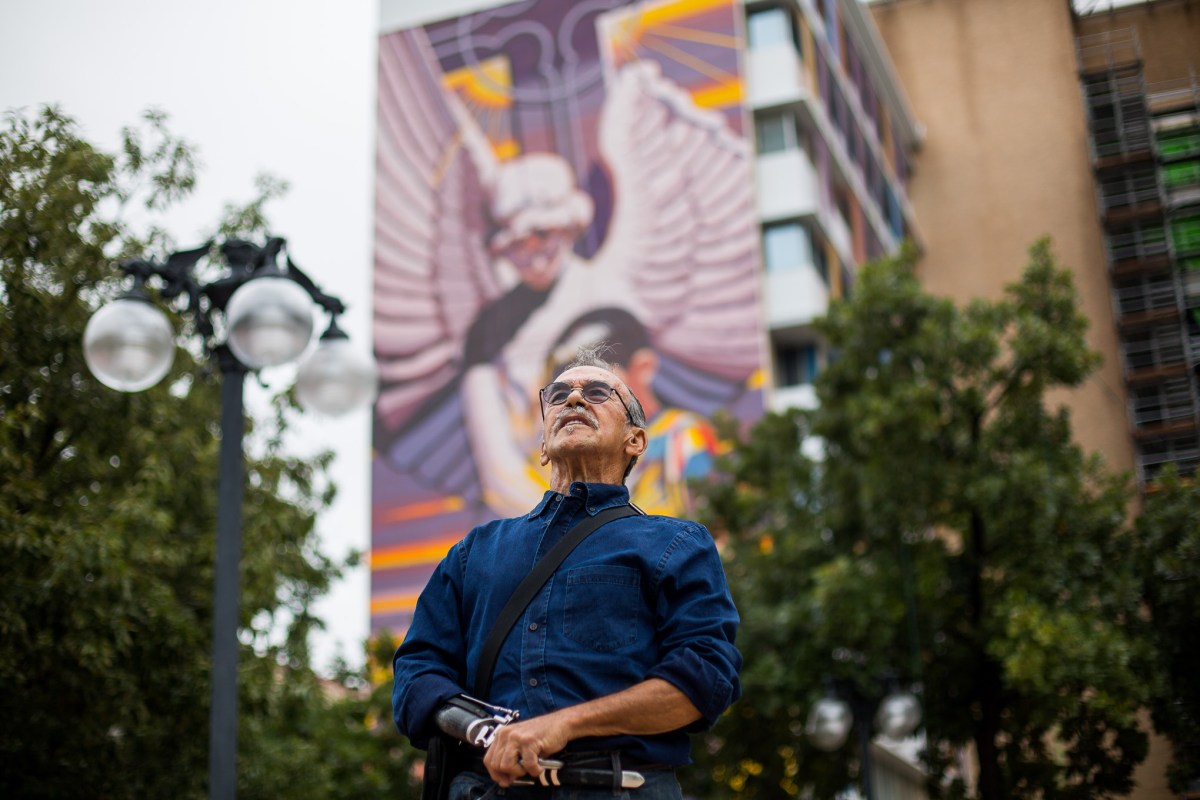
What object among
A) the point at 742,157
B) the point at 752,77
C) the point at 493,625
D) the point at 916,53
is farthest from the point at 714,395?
the point at 493,625

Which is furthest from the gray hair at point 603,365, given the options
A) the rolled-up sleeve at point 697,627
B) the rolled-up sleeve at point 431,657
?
the rolled-up sleeve at point 431,657

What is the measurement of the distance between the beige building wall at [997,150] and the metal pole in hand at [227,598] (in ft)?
73.6

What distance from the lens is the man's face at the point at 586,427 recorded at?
397 centimetres

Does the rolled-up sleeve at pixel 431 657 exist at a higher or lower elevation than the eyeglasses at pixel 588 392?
lower

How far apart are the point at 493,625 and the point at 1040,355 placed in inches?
553

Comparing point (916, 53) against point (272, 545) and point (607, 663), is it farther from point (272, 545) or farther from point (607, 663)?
point (607, 663)

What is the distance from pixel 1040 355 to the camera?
16594 mm

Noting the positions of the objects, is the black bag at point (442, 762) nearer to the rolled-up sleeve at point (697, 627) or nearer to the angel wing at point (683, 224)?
the rolled-up sleeve at point (697, 627)

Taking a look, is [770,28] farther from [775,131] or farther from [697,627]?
[697,627]

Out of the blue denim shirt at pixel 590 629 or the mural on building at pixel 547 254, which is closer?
the blue denim shirt at pixel 590 629

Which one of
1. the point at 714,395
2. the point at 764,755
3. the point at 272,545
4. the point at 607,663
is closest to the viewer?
the point at 607,663

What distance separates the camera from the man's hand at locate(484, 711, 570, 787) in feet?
10.9

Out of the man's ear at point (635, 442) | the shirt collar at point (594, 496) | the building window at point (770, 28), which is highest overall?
the building window at point (770, 28)

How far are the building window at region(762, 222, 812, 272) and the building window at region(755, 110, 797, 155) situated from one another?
2084mm
